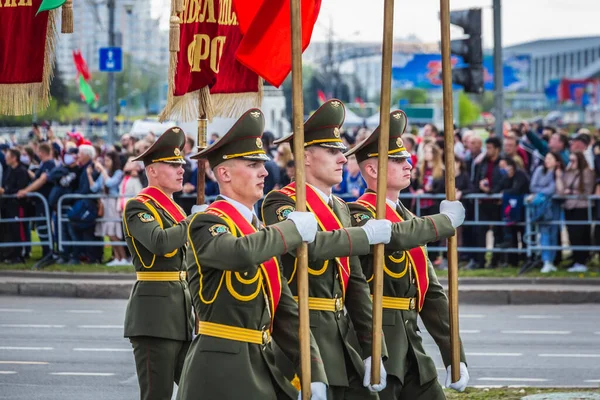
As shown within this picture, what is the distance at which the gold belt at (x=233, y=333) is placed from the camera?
220 inches

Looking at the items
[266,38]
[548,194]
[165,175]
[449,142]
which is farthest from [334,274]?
[548,194]

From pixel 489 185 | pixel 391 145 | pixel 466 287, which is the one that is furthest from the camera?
pixel 489 185

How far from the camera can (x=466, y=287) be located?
15.5m

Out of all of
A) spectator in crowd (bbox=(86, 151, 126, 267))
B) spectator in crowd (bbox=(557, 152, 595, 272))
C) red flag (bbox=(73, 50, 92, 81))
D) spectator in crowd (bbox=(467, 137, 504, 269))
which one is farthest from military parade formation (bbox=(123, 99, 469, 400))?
red flag (bbox=(73, 50, 92, 81))

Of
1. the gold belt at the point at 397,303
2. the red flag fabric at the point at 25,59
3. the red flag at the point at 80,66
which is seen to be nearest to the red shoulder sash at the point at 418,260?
the gold belt at the point at 397,303

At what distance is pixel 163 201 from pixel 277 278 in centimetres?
229

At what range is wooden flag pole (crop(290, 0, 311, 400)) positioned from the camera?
562cm

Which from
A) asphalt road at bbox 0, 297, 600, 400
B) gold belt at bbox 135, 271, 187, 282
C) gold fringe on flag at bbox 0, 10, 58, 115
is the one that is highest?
gold fringe on flag at bbox 0, 10, 58, 115

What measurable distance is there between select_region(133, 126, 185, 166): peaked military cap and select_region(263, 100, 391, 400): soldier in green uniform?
1.45 metres

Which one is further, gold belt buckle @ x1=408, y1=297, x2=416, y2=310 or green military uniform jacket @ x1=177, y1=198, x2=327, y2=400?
gold belt buckle @ x1=408, y1=297, x2=416, y2=310

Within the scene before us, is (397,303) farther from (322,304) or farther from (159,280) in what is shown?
(159,280)

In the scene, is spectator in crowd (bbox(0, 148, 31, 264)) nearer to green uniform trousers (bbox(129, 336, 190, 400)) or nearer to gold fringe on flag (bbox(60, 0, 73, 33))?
green uniform trousers (bbox(129, 336, 190, 400))

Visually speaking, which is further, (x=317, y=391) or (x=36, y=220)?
(x=36, y=220)

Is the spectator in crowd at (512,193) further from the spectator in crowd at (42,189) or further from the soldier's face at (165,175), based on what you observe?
the soldier's face at (165,175)
